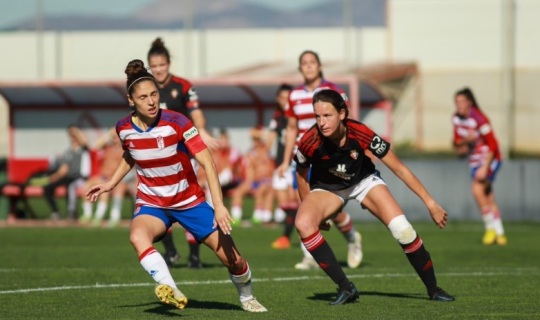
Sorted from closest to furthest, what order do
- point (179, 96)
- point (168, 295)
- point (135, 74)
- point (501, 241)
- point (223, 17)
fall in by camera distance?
point (168, 295), point (135, 74), point (179, 96), point (501, 241), point (223, 17)

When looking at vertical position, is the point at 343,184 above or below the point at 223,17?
below

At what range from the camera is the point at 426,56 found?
37.0 metres

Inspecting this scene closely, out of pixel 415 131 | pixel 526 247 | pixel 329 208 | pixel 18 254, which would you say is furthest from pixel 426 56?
pixel 329 208

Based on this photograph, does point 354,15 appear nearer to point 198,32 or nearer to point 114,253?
point 198,32

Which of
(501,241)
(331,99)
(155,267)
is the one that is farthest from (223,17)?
(155,267)

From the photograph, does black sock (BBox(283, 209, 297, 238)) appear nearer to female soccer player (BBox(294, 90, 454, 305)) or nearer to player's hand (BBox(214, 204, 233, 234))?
female soccer player (BBox(294, 90, 454, 305))

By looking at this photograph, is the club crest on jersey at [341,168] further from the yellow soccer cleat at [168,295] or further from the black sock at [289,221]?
the black sock at [289,221]

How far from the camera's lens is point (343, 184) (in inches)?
408

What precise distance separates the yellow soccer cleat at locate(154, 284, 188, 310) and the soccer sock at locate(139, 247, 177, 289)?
19cm

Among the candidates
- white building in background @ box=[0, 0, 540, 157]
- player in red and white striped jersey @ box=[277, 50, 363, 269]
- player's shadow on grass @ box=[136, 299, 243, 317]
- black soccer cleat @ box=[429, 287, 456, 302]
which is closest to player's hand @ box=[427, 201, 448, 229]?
black soccer cleat @ box=[429, 287, 456, 302]

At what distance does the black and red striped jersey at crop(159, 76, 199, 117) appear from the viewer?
13242 mm

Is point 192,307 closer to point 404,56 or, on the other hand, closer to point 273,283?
point 273,283

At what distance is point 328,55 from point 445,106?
5532 millimetres

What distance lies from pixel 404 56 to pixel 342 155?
27933 millimetres
